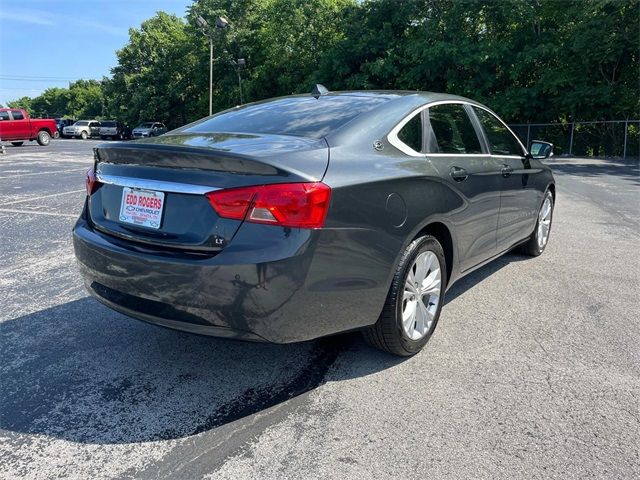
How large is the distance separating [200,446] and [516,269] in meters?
3.74

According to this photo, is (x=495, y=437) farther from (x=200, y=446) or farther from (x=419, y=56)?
(x=419, y=56)

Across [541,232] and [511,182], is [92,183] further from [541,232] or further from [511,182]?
[541,232]

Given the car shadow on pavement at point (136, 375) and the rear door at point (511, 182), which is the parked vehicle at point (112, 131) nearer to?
the rear door at point (511, 182)

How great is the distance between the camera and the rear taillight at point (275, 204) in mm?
2283

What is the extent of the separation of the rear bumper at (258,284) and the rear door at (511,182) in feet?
6.49

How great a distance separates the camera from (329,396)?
2.64m

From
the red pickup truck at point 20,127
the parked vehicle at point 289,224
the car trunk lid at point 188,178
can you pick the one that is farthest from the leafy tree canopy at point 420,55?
the car trunk lid at point 188,178

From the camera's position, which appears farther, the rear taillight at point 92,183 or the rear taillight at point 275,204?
the rear taillight at point 92,183

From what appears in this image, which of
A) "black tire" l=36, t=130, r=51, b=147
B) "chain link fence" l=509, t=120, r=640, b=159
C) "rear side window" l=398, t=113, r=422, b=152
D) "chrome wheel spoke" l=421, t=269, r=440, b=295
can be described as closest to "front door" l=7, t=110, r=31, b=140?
"black tire" l=36, t=130, r=51, b=147

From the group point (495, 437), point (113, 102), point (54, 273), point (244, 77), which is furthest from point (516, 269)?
point (113, 102)

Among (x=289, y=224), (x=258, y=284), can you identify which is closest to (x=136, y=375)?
(x=258, y=284)

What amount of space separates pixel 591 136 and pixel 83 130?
128 feet

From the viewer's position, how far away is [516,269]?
4.99m

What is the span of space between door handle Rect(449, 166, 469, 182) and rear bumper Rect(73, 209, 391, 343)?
40.6 inches
